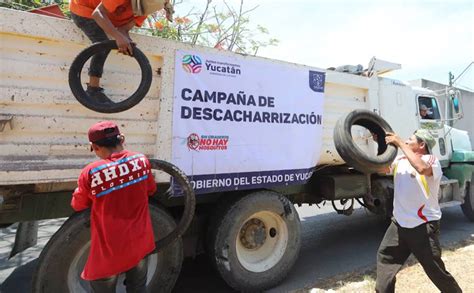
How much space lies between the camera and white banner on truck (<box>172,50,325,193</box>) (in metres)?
3.67

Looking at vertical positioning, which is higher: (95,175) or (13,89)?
(13,89)

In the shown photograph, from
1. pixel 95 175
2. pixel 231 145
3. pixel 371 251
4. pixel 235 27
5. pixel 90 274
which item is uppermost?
pixel 235 27

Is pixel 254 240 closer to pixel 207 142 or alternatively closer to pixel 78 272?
pixel 207 142

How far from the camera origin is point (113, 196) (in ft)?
8.11

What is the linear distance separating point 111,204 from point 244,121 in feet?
6.26

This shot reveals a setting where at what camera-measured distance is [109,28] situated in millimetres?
2936

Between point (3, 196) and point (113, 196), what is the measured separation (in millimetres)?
1126

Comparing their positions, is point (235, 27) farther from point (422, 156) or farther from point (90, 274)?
point (90, 274)

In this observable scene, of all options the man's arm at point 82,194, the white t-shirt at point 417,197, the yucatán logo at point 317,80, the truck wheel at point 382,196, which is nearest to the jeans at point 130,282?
the man's arm at point 82,194

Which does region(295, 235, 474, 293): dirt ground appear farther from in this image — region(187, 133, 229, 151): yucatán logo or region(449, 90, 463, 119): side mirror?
region(449, 90, 463, 119): side mirror

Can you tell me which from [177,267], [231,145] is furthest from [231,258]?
[231,145]

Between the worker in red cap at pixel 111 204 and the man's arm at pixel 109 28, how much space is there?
77 cm

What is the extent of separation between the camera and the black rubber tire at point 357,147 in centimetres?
432

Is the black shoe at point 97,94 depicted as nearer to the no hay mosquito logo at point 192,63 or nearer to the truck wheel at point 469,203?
the no hay mosquito logo at point 192,63
